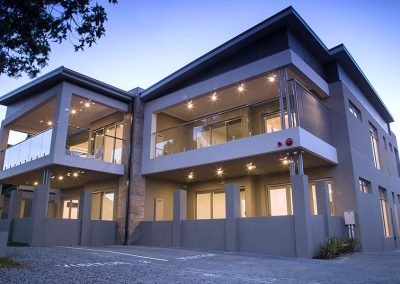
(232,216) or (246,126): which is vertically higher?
(246,126)

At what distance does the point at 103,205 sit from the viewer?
629 inches

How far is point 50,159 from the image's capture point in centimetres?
1217

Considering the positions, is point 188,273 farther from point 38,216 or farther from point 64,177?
point 64,177

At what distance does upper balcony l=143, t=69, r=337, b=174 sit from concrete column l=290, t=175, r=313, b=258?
4.16 ft

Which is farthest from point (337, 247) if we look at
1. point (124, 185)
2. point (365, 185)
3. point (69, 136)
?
point (69, 136)

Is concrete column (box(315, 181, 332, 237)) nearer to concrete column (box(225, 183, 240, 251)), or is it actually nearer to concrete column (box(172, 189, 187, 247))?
concrete column (box(225, 183, 240, 251))

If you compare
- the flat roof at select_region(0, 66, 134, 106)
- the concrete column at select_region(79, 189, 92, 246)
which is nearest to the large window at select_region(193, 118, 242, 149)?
the flat roof at select_region(0, 66, 134, 106)

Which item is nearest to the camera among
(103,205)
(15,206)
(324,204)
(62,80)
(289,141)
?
(289,141)

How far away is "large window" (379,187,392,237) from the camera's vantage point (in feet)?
49.2

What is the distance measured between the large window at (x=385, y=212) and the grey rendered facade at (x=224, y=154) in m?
0.10

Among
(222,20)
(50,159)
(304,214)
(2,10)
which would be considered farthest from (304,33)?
(50,159)

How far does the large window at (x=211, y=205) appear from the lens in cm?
1523

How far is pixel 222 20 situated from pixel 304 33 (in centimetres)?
433

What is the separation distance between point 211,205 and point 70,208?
8.60 meters
